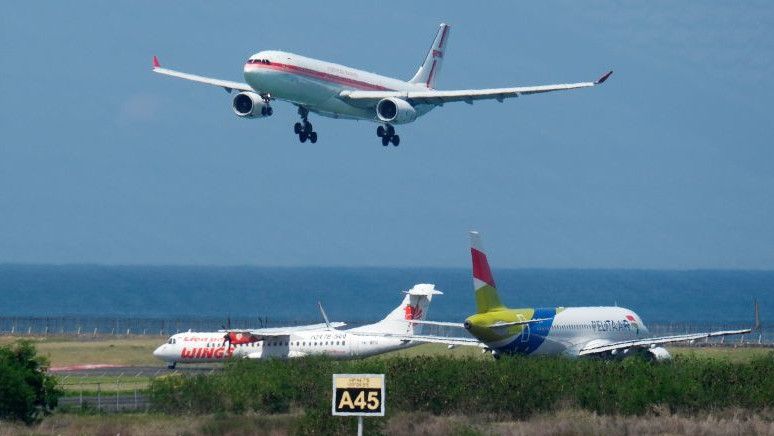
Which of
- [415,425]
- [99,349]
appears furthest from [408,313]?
[415,425]

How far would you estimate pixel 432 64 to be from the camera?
86562 millimetres

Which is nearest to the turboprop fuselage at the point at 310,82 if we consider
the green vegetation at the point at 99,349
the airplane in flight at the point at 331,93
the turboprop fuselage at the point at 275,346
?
the airplane in flight at the point at 331,93

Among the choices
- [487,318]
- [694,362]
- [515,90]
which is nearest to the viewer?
[694,362]

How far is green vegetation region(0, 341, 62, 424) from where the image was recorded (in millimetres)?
42000

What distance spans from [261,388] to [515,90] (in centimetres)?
2493

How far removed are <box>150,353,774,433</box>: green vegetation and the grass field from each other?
131cm

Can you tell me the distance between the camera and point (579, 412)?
44281 millimetres

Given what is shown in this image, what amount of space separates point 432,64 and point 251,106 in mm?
23083

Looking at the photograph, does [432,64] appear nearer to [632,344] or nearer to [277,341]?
[277,341]

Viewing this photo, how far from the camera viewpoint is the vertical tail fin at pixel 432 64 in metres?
85.1

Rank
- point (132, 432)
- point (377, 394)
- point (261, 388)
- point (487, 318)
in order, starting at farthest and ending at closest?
point (487, 318)
point (261, 388)
point (132, 432)
point (377, 394)

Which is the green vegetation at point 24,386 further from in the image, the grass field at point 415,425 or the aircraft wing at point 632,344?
the aircraft wing at point 632,344

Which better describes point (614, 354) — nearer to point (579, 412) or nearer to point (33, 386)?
point (579, 412)

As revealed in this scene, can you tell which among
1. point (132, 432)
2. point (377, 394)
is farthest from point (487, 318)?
point (377, 394)
